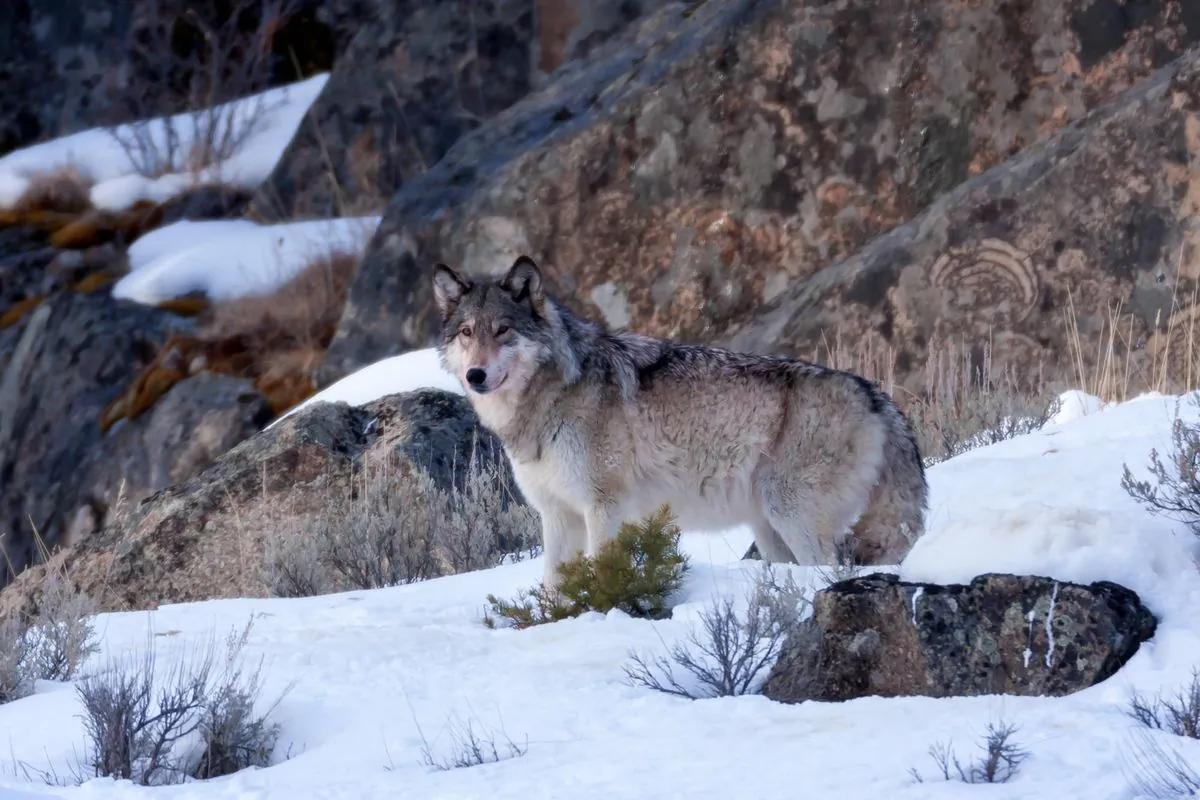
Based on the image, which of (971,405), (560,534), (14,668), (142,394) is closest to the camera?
(14,668)

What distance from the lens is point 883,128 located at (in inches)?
Answer: 452

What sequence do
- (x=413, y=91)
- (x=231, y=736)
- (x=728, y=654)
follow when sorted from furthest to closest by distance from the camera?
1. (x=413, y=91)
2. (x=728, y=654)
3. (x=231, y=736)

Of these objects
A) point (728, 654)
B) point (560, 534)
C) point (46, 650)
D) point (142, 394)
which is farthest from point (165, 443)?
point (728, 654)

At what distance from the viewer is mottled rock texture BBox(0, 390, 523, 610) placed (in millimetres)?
9070

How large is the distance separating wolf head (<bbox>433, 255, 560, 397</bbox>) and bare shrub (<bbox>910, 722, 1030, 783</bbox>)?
339 cm

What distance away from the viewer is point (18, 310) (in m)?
16.2

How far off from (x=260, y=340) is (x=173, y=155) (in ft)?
14.6

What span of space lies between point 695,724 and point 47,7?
18.4m

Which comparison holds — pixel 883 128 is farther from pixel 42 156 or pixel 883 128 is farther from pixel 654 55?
pixel 42 156

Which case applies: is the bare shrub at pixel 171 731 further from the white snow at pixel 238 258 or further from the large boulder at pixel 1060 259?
the white snow at pixel 238 258

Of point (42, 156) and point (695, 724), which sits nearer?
point (695, 724)

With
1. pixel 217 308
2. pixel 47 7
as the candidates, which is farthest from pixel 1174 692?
pixel 47 7

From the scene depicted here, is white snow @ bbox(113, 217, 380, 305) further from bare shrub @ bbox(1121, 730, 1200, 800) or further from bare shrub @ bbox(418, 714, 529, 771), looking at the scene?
bare shrub @ bbox(1121, 730, 1200, 800)

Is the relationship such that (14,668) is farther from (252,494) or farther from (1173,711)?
(252,494)
